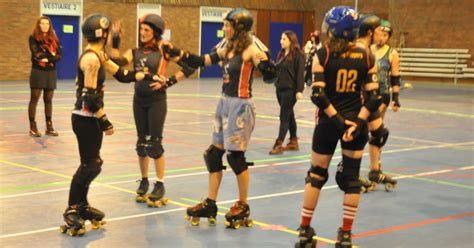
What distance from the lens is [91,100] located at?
6.53 m

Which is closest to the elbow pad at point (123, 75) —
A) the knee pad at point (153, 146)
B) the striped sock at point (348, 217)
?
the knee pad at point (153, 146)

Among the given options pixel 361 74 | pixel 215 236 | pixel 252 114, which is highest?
pixel 361 74

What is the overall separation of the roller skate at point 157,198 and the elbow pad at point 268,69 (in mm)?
1659

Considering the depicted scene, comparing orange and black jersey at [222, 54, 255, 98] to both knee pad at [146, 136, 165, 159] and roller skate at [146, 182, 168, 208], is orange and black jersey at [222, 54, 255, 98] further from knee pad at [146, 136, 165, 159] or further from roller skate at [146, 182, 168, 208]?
roller skate at [146, 182, 168, 208]

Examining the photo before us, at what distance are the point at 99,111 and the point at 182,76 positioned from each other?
133 centimetres

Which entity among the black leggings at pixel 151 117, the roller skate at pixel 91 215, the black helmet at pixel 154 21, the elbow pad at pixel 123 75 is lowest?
the roller skate at pixel 91 215

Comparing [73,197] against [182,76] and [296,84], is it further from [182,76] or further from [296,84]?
[296,84]

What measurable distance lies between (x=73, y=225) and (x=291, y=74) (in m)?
5.77

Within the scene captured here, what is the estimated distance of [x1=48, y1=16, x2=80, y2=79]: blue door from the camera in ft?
88.1

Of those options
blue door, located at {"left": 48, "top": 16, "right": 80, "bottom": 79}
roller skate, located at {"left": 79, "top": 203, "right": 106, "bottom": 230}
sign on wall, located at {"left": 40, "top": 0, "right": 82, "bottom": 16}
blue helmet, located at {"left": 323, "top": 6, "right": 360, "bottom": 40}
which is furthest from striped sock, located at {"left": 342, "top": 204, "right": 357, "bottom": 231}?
blue door, located at {"left": 48, "top": 16, "right": 80, "bottom": 79}

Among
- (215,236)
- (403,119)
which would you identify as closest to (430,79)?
(403,119)

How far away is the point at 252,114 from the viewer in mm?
7027

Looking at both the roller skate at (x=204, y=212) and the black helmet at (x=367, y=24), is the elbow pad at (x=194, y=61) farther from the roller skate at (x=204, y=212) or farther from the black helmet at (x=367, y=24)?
the black helmet at (x=367, y=24)

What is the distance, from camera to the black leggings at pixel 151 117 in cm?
783
